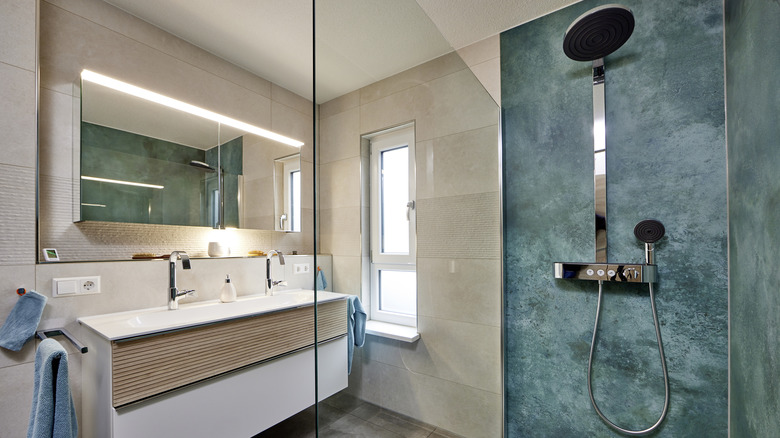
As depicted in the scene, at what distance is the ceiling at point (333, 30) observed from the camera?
837 mm

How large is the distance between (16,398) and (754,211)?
8.91 ft

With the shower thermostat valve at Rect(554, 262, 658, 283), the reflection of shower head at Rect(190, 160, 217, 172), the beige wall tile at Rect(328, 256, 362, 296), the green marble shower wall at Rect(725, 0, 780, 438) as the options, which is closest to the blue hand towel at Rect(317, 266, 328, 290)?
the beige wall tile at Rect(328, 256, 362, 296)

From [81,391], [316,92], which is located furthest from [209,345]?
[316,92]

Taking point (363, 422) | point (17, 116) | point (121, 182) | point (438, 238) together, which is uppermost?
point (17, 116)

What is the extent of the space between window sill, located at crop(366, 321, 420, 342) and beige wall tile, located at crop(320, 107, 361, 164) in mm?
466

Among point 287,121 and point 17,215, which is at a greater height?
point 287,121

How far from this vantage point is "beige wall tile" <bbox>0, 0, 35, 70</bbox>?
1177 mm

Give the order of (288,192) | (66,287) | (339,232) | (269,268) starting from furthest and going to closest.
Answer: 1. (288,192)
2. (269,268)
3. (66,287)
4. (339,232)

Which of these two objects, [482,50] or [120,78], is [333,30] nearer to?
[482,50]

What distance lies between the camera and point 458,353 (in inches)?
45.9

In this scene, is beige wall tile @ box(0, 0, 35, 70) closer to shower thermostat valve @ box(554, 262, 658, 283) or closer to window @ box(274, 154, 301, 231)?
window @ box(274, 154, 301, 231)

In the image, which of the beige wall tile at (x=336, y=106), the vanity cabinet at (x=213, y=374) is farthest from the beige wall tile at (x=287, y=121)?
the beige wall tile at (x=336, y=106)

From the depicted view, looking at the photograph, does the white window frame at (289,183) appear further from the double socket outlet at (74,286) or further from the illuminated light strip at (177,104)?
the double socket outlet at (74,286)

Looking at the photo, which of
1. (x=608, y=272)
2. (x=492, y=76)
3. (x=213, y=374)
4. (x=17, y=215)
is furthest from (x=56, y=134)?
(x=608, y=272)
